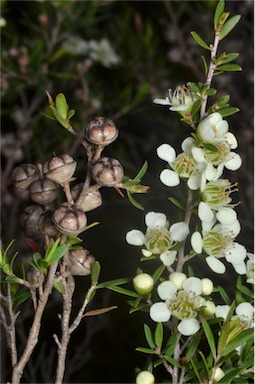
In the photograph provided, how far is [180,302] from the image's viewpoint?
1.77ft

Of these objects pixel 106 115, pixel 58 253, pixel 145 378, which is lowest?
pixel 106 115

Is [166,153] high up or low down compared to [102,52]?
up

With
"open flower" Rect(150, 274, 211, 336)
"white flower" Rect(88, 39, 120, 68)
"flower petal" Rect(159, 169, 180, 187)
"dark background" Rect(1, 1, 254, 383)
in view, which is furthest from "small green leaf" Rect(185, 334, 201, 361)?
"white flower" Rect(88, 39, 120, 68)

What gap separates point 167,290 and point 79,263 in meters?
0.08

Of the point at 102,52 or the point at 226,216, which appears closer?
the point at 226,216

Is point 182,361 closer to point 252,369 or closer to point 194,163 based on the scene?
point 252,369

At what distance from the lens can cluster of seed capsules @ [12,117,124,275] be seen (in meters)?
0.50

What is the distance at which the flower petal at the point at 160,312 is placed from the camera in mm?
535

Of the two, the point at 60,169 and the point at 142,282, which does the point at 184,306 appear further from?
the point at 60,169

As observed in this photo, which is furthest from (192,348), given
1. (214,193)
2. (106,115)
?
(106,115)

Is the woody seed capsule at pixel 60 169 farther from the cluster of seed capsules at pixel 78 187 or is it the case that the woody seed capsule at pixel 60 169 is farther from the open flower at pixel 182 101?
the open flower at pixel 182 101

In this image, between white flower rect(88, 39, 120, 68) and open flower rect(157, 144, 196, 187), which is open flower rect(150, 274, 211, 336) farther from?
white flower rect(88, 39, 120, 68)

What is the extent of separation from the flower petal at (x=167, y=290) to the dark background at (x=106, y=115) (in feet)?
1.70

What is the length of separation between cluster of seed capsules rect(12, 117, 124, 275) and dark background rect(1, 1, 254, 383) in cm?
52
